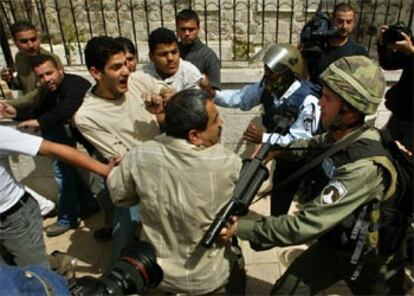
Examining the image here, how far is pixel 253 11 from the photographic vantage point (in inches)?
280

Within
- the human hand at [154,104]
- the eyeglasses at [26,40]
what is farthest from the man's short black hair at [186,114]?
the eyeglasses at [26,40]

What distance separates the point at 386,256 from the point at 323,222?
0.54m

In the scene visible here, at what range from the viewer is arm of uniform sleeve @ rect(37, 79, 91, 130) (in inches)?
129

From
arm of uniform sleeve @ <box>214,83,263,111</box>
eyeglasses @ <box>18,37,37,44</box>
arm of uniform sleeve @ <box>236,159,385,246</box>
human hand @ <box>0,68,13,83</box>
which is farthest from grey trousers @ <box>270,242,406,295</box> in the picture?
human hand @ <box>0,68,13,83</box>

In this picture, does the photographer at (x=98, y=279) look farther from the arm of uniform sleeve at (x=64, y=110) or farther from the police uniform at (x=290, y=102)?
the arm of uniform sleeve at (x=64, y=110)

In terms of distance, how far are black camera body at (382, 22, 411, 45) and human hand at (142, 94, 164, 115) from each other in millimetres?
1944

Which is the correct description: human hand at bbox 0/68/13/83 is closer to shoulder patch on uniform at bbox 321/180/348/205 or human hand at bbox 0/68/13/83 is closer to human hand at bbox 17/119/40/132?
human hand at bbox 17/119/40/132

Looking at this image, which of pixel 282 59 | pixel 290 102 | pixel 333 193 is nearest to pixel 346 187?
pixel 333 193

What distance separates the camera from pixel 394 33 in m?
3.38

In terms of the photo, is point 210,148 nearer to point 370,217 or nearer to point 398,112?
point 370,217

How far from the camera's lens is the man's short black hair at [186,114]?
199cm

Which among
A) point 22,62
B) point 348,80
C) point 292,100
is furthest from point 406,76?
point 22,62

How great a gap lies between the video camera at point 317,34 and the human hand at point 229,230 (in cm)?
243

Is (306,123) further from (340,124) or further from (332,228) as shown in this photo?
(332,228)
